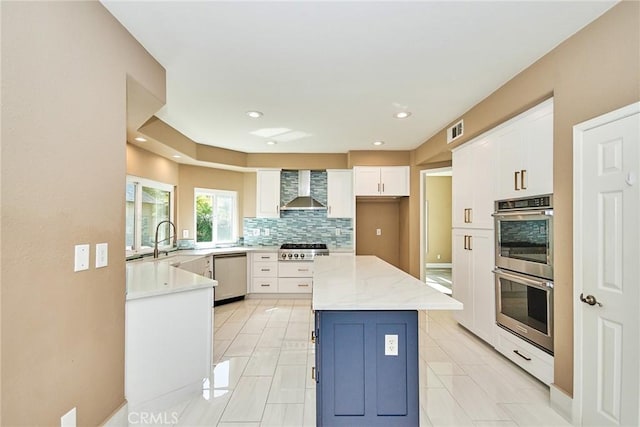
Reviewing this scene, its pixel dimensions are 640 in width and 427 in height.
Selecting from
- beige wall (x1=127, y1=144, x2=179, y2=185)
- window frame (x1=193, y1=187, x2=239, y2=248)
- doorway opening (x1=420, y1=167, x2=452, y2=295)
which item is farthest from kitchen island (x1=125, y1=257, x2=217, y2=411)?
doorway opening (x1=420, y1=167, x2=452, y2=295)

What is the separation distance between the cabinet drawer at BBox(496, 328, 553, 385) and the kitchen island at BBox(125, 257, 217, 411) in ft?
8.40

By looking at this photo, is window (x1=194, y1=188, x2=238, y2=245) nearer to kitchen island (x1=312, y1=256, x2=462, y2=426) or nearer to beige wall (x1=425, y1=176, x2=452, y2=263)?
kitchen island (x1=312, y1=256, x2=462, y2=426)

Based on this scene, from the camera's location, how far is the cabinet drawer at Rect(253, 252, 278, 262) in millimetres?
5219

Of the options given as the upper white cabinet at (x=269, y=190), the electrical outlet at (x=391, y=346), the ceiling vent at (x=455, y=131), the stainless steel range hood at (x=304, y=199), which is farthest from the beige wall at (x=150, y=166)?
the ceiling vent at (x=455, y=131)

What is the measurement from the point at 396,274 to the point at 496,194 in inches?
52.5

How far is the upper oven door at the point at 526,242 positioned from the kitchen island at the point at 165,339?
2.55 m

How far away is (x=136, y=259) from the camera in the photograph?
12.3 feet

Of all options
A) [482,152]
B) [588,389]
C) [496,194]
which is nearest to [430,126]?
[482,152]

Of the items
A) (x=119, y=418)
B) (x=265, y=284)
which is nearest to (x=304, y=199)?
(x=265, y=284)

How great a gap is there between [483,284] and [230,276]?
358cm

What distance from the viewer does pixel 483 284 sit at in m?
3.19

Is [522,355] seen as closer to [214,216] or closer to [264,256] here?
[264,256]

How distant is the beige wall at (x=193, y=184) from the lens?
5.02m

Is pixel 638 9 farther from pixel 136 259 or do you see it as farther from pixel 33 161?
pixel 136 259
